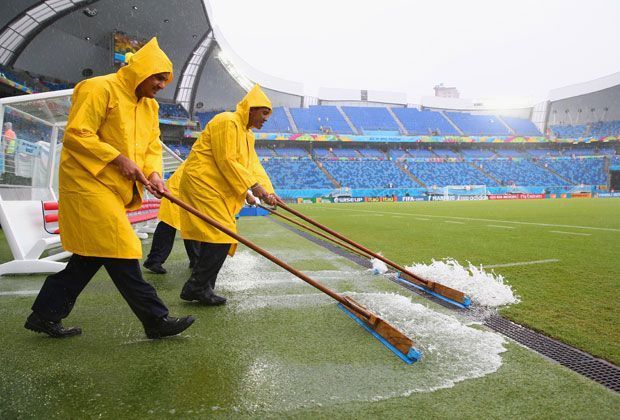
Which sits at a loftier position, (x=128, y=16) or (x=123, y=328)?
(x=128, y=16)

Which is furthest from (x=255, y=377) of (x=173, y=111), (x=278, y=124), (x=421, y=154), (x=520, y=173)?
(x=421, y=154)

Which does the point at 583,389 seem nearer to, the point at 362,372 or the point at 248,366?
the point at 362,372

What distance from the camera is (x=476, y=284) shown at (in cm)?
365

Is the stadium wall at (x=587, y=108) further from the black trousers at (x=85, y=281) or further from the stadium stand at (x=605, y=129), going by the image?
the black trousers at (x=85, y=281)

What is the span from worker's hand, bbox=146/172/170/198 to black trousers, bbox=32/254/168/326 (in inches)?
17.6

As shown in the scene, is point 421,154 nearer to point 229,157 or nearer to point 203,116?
point 203,116

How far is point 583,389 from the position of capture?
1.81 metres

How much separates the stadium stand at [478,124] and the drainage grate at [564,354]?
2313 inches

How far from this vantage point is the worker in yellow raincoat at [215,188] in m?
3.47

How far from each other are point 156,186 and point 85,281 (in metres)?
0.76

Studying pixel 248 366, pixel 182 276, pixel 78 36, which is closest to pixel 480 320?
pixel 248 366

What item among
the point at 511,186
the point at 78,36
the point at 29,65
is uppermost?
the point at 78,36

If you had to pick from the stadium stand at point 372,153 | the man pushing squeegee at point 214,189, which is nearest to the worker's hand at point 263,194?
the man pushing squeegee at point 214,189

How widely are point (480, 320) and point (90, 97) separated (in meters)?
2.91
